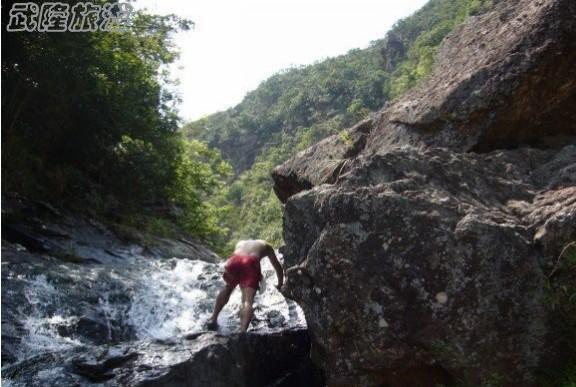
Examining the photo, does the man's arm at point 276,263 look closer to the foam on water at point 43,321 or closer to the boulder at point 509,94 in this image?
the boulder at point 509,94

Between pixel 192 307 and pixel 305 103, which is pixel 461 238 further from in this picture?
pixel 305 103

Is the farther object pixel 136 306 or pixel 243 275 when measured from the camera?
pixel 136 306

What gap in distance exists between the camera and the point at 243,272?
24.3ft

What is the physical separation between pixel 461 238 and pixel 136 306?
688 cm

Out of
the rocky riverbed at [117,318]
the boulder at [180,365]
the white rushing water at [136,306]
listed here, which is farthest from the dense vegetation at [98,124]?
the boulder at [180,365]

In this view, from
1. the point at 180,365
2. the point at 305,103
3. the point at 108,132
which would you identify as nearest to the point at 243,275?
the point at 180,365

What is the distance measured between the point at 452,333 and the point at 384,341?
0.62 metres

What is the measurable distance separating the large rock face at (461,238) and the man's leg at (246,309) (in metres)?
1.02

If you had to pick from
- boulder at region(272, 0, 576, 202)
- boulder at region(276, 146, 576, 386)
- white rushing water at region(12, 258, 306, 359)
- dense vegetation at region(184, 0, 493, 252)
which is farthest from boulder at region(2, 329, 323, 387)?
dense vegetation at region(184, 0, 493, 252)

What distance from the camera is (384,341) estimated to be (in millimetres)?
5102

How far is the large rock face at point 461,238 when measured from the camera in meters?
4.85

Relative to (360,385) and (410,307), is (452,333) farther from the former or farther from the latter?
(360,385)

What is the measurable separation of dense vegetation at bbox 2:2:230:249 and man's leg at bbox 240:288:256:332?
34.8 ft

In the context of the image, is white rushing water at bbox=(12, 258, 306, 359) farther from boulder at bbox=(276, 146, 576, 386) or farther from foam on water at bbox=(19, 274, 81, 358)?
boulder at bbox=(276, 146, 576, 386)
